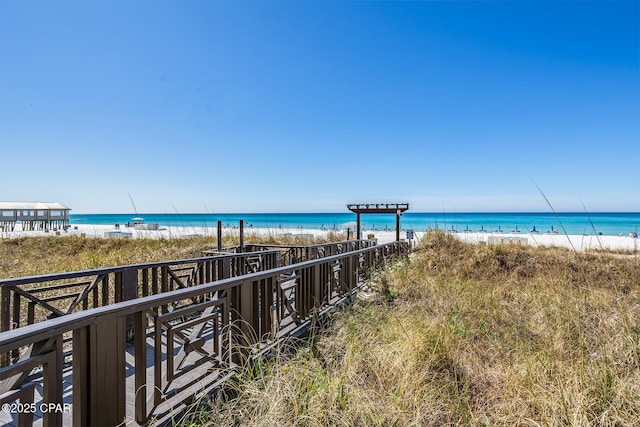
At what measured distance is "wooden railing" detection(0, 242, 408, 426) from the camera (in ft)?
4.13

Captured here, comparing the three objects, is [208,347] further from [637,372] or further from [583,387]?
[637,372]

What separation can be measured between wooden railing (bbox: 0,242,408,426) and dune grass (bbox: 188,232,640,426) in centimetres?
Result: 25

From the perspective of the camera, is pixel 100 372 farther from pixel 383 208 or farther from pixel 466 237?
pixel 466 237

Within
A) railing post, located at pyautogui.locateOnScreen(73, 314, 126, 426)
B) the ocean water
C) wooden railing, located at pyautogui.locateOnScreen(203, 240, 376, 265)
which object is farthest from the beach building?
railing post, located at pyautogui.locateOnScreen(73, 314, 126, 426)

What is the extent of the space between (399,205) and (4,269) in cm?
1368

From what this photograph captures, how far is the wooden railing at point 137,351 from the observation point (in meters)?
1.26

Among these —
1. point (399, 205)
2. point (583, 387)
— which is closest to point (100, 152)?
point (399, 205)

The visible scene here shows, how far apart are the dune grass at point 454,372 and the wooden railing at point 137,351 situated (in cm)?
25

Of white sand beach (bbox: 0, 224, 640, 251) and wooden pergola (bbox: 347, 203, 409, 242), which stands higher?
wooden pergola (bbox: 347, 203, 409, 242)

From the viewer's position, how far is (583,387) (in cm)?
232

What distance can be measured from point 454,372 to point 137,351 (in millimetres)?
2525

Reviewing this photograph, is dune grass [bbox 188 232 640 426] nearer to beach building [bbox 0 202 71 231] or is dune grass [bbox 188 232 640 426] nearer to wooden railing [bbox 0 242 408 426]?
wooden railing [bbox 0 242 408 426]

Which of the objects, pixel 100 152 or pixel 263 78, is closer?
pixel 263 78

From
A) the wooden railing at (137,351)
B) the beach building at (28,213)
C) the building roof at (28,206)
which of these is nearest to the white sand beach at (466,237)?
the wooden railing at (137,351)
